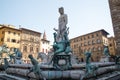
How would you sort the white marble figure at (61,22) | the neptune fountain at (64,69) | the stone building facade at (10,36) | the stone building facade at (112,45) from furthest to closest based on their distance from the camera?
the stone building facade at (112,45) → the stone building facade at (10,36) → the white marble figure at (61,22) → the neptune fountain at (64,69)

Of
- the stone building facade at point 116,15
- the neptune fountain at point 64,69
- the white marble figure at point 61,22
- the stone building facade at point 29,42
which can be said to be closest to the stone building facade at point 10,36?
the stone building facade at point 29,42

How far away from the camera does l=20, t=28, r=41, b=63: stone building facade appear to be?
4457cm

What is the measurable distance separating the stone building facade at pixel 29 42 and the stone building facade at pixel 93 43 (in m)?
18.0

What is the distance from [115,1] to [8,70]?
33.3ft

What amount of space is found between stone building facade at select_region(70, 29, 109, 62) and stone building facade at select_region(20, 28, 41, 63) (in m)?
18.0

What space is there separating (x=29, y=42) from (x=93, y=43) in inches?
1002

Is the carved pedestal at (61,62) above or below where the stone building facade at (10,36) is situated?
below

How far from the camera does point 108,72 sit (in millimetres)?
7500

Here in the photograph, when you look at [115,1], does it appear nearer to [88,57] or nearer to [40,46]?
[88,57]

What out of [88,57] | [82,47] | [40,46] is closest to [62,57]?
[88,57]

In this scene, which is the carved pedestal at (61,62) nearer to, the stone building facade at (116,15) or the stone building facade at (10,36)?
the stone building facade at (116,15)

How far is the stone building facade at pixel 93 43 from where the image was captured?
164 feet

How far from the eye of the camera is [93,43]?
52312mm

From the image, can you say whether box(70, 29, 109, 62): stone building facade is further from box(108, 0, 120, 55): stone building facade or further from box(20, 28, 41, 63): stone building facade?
box(108, 0, 120, 55): stone building facade
